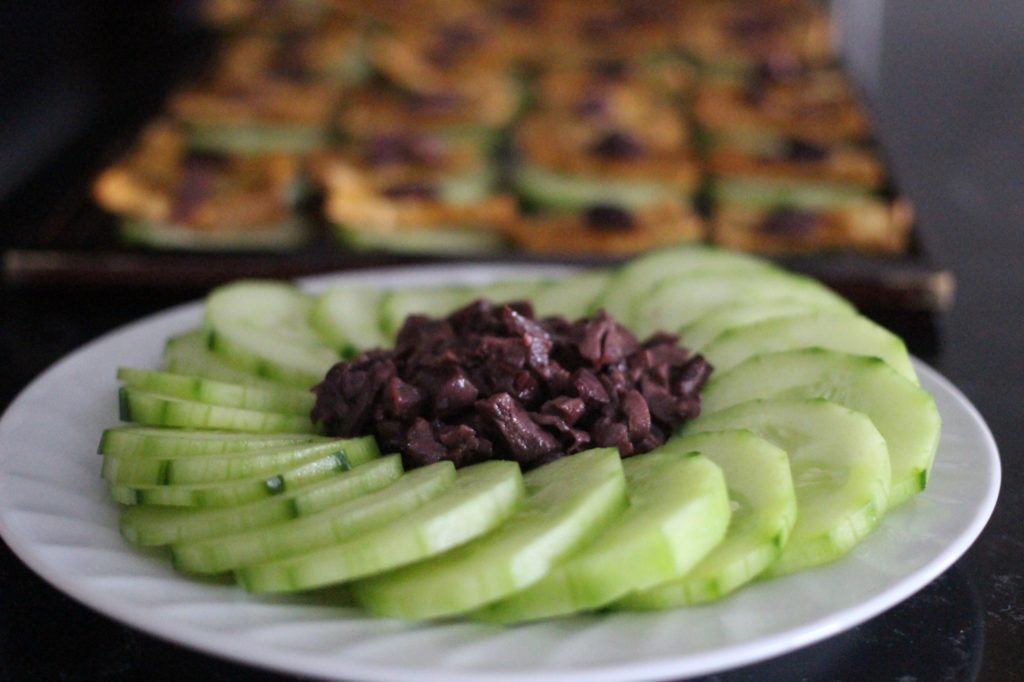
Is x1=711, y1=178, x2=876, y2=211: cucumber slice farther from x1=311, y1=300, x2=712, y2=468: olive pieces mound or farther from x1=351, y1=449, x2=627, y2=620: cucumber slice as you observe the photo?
x1=351, y1=449, x2=627, y2=620: cucumber slice

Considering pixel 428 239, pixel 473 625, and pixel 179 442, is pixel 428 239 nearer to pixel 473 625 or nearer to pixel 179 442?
pixel 179 442

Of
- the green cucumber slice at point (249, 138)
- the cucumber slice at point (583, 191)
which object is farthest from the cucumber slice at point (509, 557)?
the green cucumber slice at point (249, 138)

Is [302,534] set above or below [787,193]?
above

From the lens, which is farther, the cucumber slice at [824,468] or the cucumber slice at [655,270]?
the cucumber slice at [655,270]

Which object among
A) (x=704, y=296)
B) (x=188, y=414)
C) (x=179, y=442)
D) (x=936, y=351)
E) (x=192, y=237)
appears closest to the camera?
(x=179, y=442)

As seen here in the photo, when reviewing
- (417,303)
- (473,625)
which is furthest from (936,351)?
(473,625)

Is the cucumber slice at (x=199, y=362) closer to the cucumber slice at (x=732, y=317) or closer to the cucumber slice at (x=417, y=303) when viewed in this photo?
the cucumber slice at (x=417, y=303)
